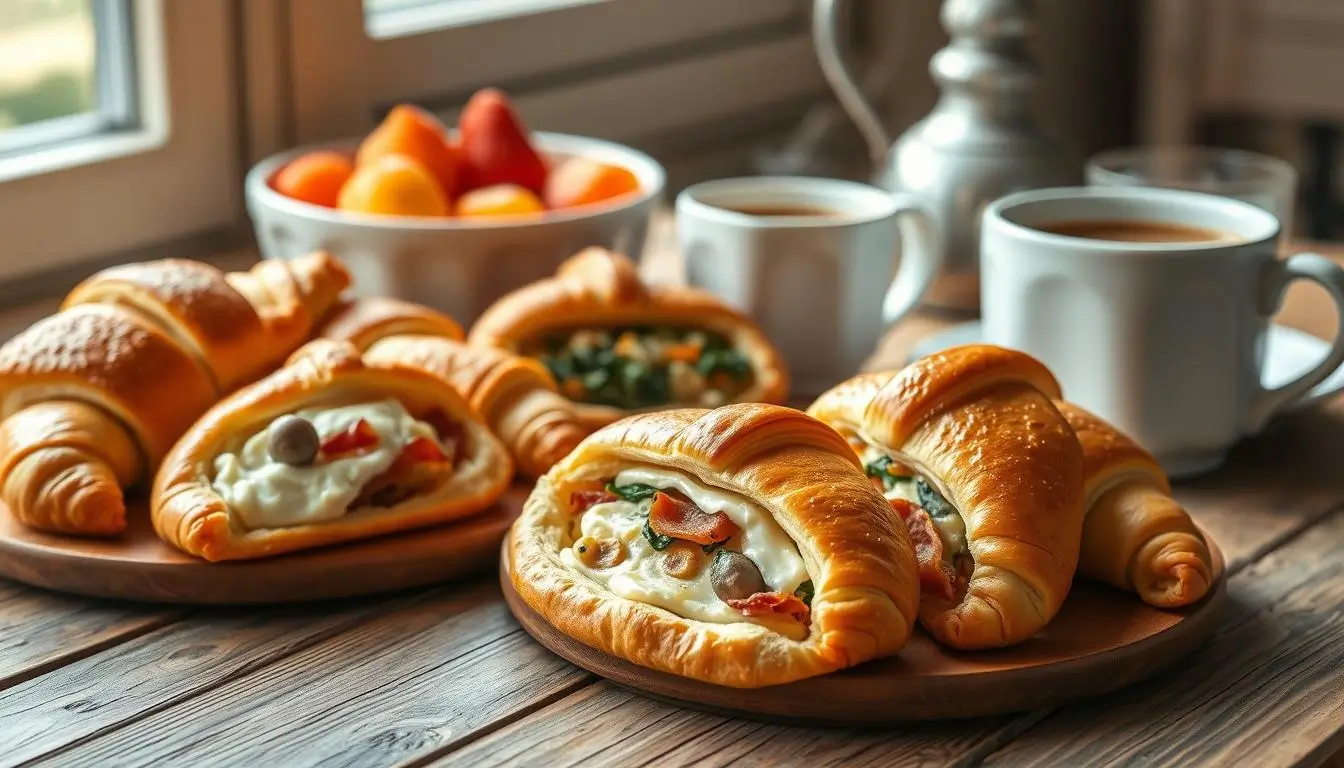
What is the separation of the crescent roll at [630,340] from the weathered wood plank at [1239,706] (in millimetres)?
432

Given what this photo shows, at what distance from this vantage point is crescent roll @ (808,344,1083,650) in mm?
952

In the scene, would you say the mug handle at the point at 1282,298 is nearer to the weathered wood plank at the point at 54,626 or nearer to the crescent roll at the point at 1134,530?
the crescent roll at the point at 1134,530

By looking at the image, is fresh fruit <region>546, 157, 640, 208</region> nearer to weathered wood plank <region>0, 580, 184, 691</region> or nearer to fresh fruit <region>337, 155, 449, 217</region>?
fresh fruit <region>337, 155, 449, 217</region>

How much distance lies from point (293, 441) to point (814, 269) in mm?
537

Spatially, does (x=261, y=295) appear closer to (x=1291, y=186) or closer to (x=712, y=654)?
(x=712, y=654)

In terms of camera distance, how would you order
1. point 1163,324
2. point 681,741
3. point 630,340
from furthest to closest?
point 630,340 < point 1163,324 < point 681,741

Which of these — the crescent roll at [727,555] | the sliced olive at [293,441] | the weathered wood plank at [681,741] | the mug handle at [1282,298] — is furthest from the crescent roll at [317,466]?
the mug handle at [1282,298]

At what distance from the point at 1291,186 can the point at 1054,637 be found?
884 millimetres

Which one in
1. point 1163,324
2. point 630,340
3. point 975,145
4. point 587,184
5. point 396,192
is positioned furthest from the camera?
point 975,145

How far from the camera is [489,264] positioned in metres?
1.44

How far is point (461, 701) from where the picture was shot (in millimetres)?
946

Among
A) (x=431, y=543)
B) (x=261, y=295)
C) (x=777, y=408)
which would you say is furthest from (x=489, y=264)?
(x=777, y=408)

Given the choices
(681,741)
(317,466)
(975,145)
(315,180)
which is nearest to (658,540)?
(681,741)

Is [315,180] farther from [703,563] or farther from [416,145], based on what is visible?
[703,563]
